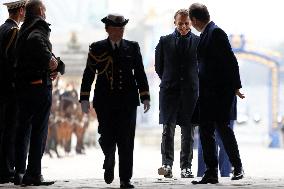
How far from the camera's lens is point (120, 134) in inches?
298

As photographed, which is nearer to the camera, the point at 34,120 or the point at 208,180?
the point at 34,120

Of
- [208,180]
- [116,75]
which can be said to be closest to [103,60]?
[116,75]

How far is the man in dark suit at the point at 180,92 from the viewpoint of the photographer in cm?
956

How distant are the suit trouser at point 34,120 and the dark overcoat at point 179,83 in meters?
2.00

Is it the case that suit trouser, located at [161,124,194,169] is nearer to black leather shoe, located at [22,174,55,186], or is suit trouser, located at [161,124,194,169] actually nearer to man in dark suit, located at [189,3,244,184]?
man in dark suit, located at [189,3,244,184]

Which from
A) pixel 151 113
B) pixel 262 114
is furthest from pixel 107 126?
pixel 262 114

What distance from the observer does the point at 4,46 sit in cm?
835

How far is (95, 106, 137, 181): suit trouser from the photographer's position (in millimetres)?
7527

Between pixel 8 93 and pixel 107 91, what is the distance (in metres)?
1.29

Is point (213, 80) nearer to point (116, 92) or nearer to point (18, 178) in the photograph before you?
point (116, 92)

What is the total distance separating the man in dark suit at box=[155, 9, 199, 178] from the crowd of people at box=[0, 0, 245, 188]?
36cm

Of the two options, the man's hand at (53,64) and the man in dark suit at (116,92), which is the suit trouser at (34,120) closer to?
the man's hand at (53,64)

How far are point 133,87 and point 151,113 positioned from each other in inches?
1243

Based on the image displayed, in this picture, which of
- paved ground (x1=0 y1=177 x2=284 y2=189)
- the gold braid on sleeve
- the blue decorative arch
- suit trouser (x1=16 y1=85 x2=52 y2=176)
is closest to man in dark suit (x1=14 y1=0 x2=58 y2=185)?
suit trouser (x1=16 y1=85 x2=52 y2=176)
